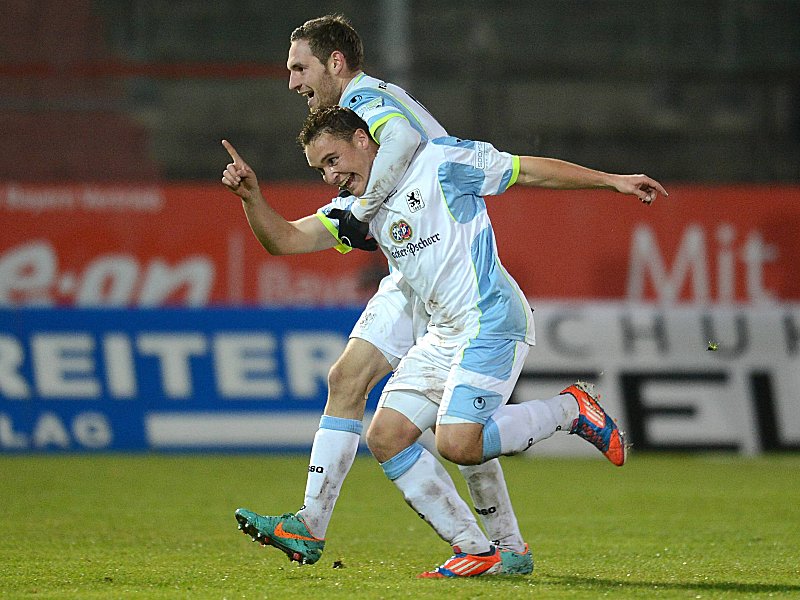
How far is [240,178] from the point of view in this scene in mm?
5277

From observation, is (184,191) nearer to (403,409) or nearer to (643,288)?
(643,288)

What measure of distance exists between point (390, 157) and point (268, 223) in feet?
1.85

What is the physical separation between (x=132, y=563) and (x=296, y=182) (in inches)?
346

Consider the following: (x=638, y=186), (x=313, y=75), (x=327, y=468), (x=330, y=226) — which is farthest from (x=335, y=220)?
(x=638, y=186)

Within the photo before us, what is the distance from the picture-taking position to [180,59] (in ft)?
→ 52.1

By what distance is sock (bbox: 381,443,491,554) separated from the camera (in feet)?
17.9

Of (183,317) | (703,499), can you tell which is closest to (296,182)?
(183,317)

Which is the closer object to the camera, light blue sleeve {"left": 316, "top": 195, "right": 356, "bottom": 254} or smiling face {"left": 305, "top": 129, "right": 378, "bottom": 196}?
smiling face {"left": 305, "top": 129, "right": 378, "bottom": 196}

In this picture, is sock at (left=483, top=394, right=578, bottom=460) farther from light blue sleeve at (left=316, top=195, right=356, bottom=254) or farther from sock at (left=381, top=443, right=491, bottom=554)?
light blue sleeve at (left=316, top=195, right=356, bottom=254)

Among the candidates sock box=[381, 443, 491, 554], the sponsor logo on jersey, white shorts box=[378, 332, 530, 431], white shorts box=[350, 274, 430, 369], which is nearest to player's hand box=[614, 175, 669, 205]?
the sponsor logo on jersey

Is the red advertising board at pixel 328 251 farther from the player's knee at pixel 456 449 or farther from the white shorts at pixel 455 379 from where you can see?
the player's knee at pixel 456 449

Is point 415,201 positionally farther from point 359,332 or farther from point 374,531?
point 374,531

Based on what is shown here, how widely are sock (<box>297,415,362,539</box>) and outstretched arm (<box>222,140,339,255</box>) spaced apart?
27.8 inches

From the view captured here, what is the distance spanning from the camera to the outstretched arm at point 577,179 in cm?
517
